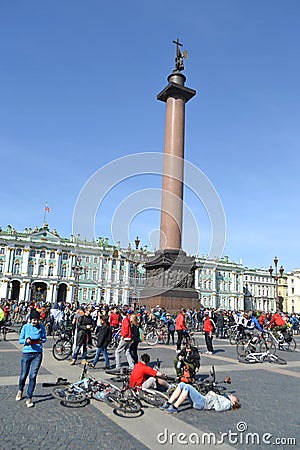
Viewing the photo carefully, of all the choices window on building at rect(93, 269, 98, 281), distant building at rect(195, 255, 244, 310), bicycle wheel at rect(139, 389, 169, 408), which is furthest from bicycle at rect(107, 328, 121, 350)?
distant building at rect(195, 255, 244, 310)

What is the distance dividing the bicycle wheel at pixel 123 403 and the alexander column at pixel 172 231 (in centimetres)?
1720

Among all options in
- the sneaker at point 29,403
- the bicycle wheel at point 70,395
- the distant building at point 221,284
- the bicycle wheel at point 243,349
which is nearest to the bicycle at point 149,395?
the bicycle wheel at point 70,395

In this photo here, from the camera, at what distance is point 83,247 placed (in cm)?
10081

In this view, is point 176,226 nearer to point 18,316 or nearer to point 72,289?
point 18,316

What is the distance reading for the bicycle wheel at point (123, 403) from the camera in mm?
6441

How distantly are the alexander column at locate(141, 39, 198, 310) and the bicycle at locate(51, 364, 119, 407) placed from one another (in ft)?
54.4

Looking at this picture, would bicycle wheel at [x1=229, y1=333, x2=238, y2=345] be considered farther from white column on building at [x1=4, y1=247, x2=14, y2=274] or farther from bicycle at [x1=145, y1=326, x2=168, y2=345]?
white column on building at [x1=4, y1=247, x2=14, y2=274]

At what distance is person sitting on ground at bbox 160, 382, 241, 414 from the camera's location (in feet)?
22.2

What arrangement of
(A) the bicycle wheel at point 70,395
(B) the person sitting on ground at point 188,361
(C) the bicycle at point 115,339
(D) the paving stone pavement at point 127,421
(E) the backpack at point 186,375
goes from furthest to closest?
(C) the bicycle at point 115,339 → (B) the person sitting on ground at point 188,361 → (E) the backpack at point 186,375 → (A) the bicycle wheel at point 70,395 → (D) the paving stone pavement at point 127,421

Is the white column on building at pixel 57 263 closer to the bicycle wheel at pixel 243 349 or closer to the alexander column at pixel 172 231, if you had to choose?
the alexander column at pixel 172 231

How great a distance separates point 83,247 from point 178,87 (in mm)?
76298

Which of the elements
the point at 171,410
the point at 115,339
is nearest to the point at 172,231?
the point at 115,339

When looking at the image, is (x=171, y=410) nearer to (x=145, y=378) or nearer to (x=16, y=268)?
(x=145, y=378)

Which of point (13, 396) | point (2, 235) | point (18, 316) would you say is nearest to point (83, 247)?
point (2, 235)
